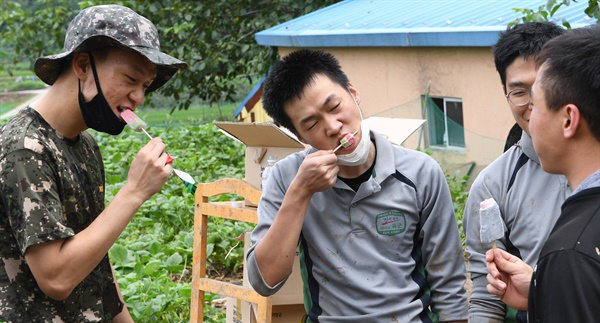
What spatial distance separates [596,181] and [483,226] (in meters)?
0.70

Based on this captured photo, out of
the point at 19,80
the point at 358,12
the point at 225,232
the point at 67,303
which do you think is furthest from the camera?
the point at 19,80

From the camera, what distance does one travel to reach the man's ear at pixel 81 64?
3.10 metres

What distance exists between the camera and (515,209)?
3.14 m

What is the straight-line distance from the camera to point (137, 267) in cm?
663

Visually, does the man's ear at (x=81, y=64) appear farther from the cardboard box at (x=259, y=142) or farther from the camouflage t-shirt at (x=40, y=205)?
the cardboard box at (x=259, y=142)

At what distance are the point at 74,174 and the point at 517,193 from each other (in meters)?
1.58

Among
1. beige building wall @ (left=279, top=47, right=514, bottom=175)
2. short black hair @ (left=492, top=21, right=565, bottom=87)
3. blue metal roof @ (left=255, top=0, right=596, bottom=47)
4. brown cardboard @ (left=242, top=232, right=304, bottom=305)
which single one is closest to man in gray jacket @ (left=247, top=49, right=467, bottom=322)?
short black hair @ (left=492, top=21, right=565, bottom=87)

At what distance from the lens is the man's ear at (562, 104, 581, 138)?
2.23 meters

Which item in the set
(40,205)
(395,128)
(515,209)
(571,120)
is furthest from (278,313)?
(571,120)

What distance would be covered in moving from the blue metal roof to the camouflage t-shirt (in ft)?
17.6

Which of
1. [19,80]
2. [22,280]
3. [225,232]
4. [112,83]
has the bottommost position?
[19,80]

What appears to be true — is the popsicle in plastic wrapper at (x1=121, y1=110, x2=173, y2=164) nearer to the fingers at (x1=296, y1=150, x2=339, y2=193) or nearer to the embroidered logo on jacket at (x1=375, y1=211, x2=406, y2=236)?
the fingers at (x1=296, y1=150, x2=339, y2=193)

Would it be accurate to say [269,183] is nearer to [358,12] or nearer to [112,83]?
[112,83]

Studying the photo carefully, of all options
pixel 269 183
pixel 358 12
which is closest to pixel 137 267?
pixel 269 183
